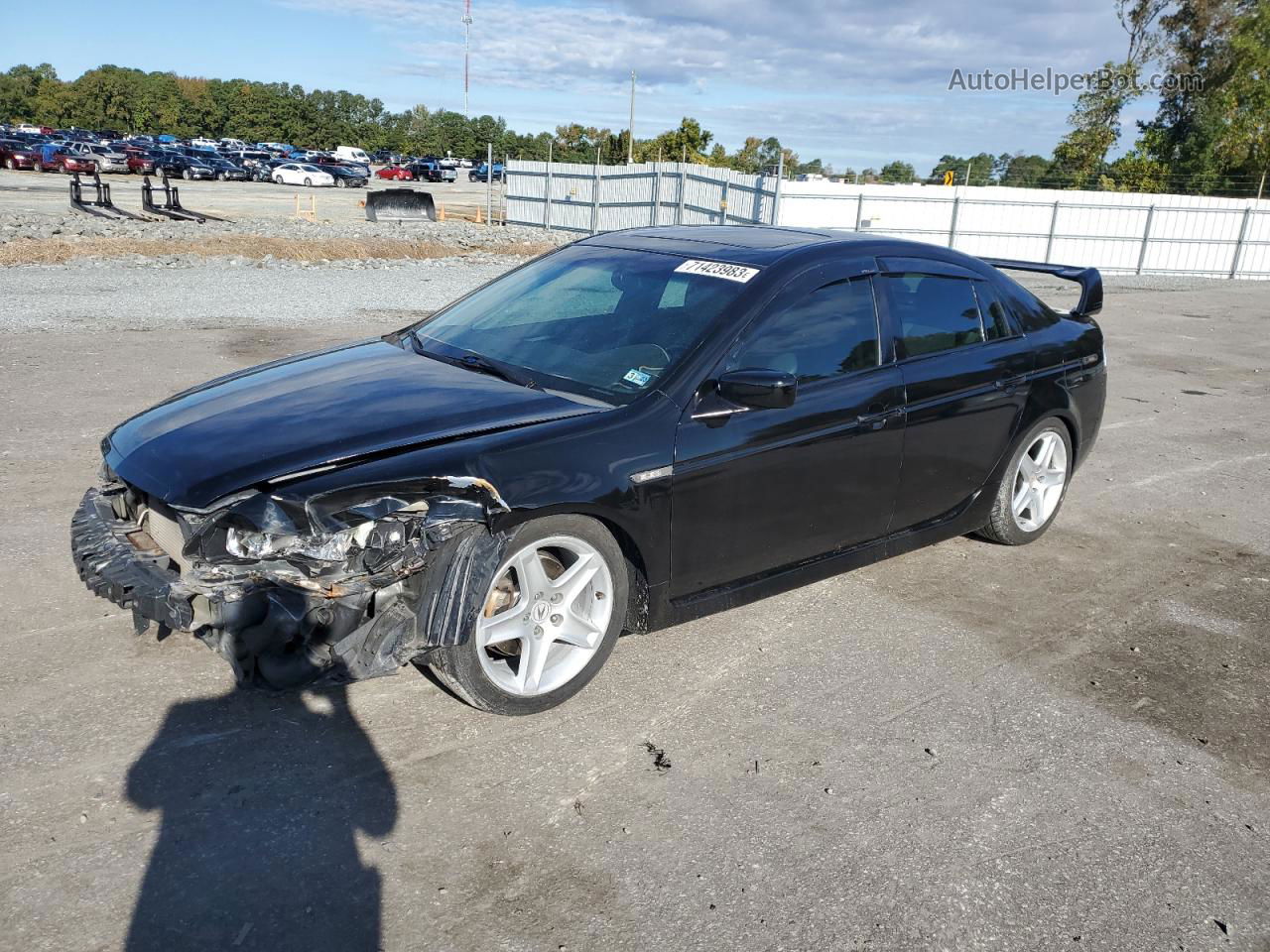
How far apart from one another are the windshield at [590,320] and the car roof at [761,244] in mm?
138

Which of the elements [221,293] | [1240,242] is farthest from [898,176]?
[221,293]

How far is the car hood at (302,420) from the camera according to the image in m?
3.30

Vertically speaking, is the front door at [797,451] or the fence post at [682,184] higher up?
the fence post at [682,184]

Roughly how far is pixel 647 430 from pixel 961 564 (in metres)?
2.48

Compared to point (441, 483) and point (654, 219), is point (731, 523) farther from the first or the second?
point (654, 219)

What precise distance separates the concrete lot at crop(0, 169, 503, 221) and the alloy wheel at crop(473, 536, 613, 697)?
28.3 m

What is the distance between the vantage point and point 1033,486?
18.2 ft

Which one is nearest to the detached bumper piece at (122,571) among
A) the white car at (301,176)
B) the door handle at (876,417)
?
the door handle at (876,417)

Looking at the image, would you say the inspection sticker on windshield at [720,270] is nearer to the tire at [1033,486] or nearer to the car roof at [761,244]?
the car roof at [761,244]

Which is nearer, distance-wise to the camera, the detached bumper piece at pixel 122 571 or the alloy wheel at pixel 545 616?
the detached bumper piece at pixel 122 571

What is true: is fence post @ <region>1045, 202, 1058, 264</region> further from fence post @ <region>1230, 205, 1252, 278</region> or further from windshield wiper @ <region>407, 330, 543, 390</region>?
windshield wiper @ <region>407, 330, 543, 390</region>

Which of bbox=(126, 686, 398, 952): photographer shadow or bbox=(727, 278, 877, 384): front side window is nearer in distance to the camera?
bbox=(126, 686, 398, 952): photographer shadow

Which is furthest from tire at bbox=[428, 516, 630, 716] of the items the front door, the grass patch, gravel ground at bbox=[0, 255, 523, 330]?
the grass patch

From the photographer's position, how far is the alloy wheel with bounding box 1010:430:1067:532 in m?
5.47
